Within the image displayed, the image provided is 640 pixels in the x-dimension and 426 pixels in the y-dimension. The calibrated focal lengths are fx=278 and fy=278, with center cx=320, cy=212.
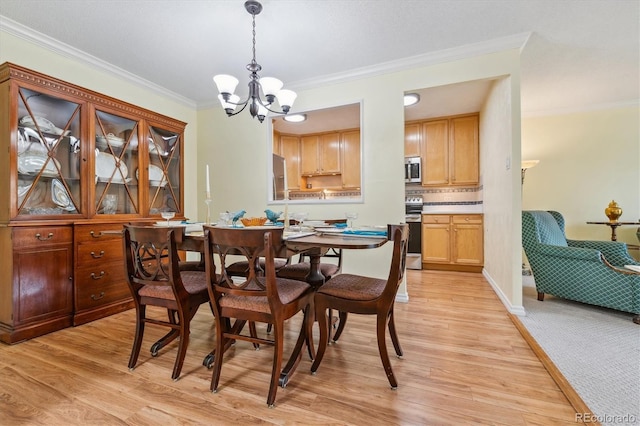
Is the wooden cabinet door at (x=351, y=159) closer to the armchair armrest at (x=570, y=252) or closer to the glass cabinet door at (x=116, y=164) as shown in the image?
the armchair armrest at (x=570, y=252)

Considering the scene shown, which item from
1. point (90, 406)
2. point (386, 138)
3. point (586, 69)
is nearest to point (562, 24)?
point (586, 69)

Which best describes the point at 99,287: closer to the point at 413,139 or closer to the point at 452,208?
the point at 413,139

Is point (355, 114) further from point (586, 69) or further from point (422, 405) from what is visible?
point (422, 405)

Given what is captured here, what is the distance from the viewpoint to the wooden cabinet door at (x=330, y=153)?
5176 millimetres

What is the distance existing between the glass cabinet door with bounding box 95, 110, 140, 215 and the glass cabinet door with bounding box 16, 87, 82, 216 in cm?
17

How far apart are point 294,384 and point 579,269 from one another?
273 cm

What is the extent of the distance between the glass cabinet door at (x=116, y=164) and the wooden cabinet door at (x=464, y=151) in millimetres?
4269

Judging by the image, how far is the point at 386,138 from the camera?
117 inches

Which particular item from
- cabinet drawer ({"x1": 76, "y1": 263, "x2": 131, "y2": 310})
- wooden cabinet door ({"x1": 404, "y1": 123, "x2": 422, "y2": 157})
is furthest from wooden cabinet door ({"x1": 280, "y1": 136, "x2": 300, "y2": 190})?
cabinet drawer ({"x1": 76, "y1": 263, "x2": 131, "y2": 310})

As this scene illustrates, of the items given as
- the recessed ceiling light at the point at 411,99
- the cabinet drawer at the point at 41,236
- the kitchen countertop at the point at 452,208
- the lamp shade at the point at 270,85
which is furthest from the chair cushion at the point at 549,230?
the cabinet drawer at the point at 41,236

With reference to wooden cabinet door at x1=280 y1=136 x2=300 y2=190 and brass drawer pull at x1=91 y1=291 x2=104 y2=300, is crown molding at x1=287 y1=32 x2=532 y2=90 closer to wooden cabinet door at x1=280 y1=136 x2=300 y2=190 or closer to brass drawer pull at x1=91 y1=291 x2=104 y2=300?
wooden cabinet door at x1=280 y1=136 x2=300 y2=190

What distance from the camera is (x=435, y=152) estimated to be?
4.47m

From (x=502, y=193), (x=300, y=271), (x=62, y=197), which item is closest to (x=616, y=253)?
(x=502, y=193)

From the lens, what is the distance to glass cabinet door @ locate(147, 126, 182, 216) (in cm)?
310
